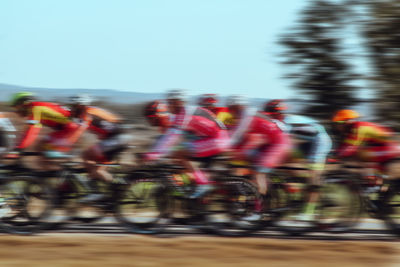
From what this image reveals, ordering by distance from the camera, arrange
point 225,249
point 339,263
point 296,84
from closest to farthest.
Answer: point 339,263
point 225,249
point 296,84

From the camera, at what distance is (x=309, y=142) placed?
7.65m

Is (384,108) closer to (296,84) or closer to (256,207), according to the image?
(296,84)

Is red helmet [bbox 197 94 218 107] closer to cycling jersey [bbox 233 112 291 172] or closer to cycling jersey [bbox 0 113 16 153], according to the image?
cycling jersey [bbox 233 112 291 172]

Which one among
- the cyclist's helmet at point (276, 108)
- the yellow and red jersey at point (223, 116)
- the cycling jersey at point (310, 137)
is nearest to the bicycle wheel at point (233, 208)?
the cycling jersey at point (310, 137)

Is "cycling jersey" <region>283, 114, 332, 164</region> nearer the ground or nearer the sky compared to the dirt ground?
nearer the sky

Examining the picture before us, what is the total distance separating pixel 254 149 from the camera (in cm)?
743

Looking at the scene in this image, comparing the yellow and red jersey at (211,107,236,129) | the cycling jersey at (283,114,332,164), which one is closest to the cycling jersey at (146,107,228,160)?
the cycling jersey at (283,114,332,164)

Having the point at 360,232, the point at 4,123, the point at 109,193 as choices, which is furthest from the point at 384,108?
the point at 4,123

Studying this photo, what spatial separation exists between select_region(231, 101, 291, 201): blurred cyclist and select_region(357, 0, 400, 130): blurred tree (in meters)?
6.78

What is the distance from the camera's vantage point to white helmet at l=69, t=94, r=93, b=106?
24.0 feet

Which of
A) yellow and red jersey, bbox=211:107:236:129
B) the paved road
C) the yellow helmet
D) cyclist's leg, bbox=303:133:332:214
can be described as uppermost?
the yellow helmet

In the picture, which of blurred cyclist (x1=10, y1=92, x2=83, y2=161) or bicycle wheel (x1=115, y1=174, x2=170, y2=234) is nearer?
blurred cyclist (x1=10, y1=92, x2=83, y2=161)

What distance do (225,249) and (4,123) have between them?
113 inches

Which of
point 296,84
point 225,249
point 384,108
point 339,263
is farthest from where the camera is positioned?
point 296,84
